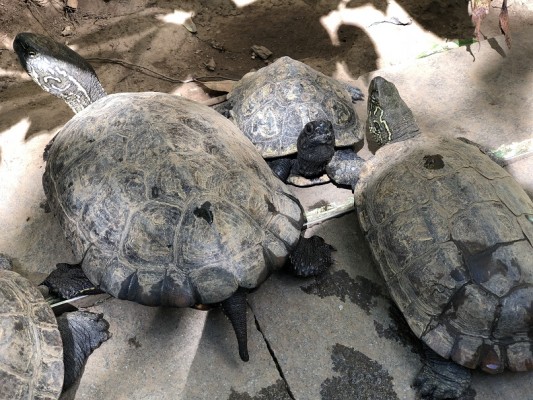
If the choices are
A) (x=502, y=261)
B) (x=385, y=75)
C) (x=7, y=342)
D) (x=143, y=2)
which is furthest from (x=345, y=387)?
(x=143, y=2)

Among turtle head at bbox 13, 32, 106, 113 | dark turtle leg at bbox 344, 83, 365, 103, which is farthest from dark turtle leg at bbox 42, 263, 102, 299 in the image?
dark turtle leg at bbox 344, 83, 365, 103

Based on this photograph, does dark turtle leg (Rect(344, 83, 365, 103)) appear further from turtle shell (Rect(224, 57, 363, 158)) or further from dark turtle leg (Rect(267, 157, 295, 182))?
dark turtle leg (Rect(267, 157, 295, 182))

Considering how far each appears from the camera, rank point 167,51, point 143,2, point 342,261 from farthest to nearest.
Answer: point 143,2 → point 167,51 → point 342,261

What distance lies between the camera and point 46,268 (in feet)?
10.6

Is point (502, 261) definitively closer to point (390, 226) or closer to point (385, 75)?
point (390, 226)

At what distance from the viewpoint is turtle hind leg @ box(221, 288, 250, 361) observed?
2639 millimetres

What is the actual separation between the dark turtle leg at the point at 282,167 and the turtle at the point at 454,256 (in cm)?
70

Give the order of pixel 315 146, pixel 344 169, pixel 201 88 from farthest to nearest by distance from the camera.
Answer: pixel 201 88 → pixel 344 169 → pixel 315 146

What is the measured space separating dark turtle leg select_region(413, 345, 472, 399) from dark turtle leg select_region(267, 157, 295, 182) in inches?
63.6

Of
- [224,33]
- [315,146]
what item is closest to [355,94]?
[315,146]

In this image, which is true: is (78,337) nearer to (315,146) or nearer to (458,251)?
(315,146)

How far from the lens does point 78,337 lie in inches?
108

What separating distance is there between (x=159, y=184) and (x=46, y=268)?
120 cm

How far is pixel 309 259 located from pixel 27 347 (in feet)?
5.33
